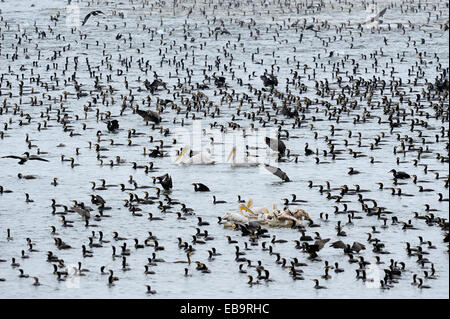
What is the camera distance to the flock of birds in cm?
4040

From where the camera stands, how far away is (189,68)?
→ 84.1 meters

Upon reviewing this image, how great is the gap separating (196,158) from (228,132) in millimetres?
7251

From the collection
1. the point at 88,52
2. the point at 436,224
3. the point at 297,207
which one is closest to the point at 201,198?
the point at 297,207

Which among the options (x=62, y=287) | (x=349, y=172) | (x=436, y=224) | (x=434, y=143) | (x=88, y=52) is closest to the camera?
(x=62, y=287)

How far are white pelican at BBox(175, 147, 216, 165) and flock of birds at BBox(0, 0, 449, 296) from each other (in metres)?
0.13

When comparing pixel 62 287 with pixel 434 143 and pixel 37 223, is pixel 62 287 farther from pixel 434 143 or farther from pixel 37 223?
pixel 434 143

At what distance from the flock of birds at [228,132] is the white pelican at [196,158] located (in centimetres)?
13

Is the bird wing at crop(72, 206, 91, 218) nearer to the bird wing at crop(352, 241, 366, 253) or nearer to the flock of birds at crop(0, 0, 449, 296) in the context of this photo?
the flock of birds at crop(0, 0, 449, 296)

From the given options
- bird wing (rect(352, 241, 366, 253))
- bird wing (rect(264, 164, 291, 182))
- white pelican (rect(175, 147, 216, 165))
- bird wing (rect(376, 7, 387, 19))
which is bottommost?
white pelican (rect(175, 147, 216, 165))

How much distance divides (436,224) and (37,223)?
15645 mm

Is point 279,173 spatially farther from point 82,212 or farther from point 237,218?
point 82,212

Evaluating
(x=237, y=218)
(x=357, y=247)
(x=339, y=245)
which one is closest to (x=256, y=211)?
(x=237, y=218)

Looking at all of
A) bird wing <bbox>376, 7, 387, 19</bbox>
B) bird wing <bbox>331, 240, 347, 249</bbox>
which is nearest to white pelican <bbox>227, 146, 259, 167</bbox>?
bird wing <bbox>331, 240, 347, 249</bbox>

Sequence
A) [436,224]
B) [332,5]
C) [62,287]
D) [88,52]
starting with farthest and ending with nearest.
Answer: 1. [332,5]
2. [88,52]
3. [436,224]
4. [62,287]
